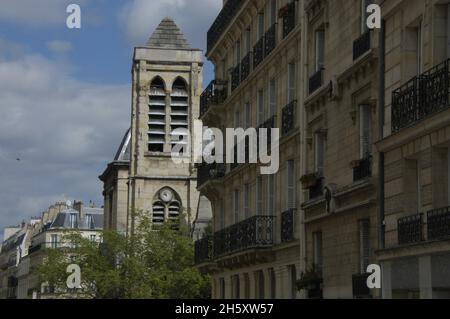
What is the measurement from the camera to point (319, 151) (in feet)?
94.3

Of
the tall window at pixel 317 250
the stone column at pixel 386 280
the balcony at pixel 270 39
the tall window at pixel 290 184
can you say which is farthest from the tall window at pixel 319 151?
the stone column at pixel 386 280

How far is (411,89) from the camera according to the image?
2133 centimetres

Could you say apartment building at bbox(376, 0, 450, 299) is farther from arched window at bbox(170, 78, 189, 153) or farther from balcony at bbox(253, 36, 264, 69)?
arched window at bbox(170, 78, 189, 153)

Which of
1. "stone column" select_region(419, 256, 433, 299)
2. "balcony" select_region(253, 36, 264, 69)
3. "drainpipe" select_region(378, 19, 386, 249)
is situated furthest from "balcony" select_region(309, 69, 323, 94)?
"stone column" select_region(419, 256, 433, 299)

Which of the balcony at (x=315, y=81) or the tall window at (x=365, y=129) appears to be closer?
the tall window at (x=365, y=129)

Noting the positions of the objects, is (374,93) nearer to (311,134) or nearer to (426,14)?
(426,14)

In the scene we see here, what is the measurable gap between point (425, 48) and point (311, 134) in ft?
27.1

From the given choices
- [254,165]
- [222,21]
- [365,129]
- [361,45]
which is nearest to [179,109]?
[222,21]

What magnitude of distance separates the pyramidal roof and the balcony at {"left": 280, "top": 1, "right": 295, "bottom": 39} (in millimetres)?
57319

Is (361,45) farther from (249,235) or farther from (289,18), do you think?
(249,235)

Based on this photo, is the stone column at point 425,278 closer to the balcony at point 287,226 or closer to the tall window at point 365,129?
the tall window at point 365,129

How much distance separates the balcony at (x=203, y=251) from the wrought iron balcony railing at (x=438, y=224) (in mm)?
21288

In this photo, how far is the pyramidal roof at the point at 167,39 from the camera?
8931 centimetres

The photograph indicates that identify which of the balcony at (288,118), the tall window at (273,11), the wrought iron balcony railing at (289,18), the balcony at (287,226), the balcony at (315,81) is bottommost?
the balcony at (287,226)
